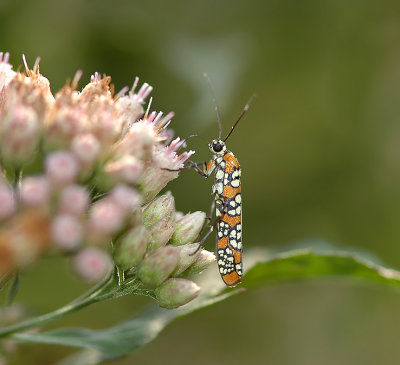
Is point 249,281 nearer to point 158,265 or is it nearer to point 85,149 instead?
point 158,265

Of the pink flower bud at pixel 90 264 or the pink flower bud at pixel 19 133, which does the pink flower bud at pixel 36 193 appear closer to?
the pink flower bud at pixel 90 264

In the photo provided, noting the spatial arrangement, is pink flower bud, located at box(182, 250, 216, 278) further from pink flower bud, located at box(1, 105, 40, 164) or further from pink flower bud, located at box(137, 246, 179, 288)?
pink flower bud, located at box(1, 105, 40, 164)

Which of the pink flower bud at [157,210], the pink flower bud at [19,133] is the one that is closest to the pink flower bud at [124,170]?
the pink flower bud at [19,133]

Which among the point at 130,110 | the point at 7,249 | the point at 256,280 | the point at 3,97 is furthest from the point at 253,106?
the point at 7,249

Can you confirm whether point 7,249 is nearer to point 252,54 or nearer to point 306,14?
point 252,54


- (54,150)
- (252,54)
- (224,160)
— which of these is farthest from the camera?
(252,54)

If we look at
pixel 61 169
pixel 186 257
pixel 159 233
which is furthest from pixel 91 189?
pixel 186 257
